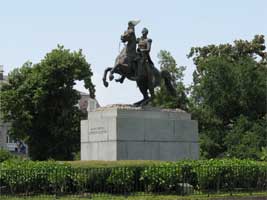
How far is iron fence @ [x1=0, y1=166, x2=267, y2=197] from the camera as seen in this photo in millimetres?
21562

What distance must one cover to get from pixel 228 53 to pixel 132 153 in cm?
3557

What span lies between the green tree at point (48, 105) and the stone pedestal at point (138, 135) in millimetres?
26876

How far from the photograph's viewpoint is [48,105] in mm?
55438

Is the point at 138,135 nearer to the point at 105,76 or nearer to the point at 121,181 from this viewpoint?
the point at 105,76

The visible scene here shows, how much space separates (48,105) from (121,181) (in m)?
34.7

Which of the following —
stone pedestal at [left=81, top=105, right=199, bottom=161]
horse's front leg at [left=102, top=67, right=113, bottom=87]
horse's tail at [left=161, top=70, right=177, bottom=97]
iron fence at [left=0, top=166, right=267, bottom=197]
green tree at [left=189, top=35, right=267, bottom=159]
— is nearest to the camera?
iron fence at [left=0, top=166, right=267, bottom=197]

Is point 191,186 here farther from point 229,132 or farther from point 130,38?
point 229,132

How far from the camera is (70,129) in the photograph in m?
54.4

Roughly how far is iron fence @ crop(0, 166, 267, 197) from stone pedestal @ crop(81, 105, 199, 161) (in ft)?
11.5

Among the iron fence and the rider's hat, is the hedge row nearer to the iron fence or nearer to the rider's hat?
the iron fence

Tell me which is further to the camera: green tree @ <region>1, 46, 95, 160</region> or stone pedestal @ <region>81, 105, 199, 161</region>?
green tree @ <region>1, 46, 95, 160</region>

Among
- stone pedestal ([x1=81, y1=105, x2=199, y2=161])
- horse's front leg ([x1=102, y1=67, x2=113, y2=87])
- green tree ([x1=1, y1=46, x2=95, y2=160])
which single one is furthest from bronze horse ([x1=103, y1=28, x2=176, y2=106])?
green tree ([x1=1, y1=46, x2=95, y2=160])

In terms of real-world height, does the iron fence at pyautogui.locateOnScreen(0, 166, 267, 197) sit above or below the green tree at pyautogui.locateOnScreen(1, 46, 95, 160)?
below

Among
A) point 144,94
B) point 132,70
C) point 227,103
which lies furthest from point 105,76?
point 227,103
